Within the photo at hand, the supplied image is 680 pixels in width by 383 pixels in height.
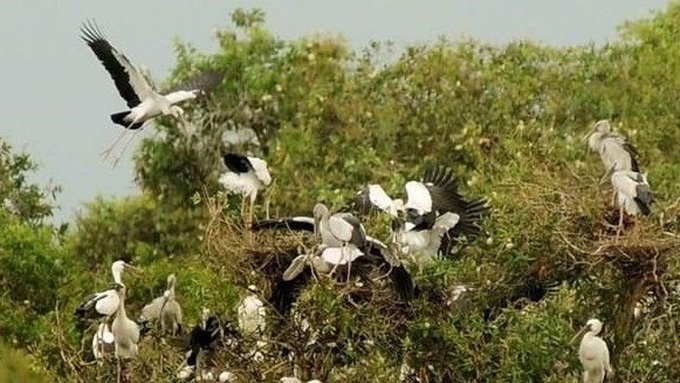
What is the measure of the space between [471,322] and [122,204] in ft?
49.4

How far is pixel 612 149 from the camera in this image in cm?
1183

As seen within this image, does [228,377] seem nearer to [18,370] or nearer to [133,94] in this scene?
[18,370]

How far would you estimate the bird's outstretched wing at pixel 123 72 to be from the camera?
14250 mm

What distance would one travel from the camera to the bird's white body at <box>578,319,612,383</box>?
33.2 feet

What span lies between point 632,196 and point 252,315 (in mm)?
2237

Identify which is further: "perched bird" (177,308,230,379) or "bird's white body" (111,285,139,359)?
"bird's white body" (111,285,139,359)

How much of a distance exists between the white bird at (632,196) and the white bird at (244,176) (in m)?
2.93

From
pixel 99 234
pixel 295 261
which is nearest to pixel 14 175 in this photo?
pixel 99 234

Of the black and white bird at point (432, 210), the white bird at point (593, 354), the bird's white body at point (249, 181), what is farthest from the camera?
the bird's white body at point (249, 181)

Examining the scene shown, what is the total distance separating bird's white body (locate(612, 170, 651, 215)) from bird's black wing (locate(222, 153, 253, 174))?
10.4ft

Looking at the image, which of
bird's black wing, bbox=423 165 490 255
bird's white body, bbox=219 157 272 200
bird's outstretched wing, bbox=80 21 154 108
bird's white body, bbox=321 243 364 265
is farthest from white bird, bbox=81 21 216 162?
bird's white body, bbox=321 243 364 265

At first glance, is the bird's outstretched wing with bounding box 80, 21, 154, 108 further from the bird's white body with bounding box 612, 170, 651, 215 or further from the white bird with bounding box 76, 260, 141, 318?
the bird's white body with bounding box 612, 170, 651, 215

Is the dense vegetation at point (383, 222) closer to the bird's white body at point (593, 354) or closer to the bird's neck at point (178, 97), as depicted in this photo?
the bird's white body at point (593, 354)

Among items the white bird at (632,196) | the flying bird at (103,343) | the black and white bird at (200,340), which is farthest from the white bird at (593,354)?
the flying bird at (103,343)
